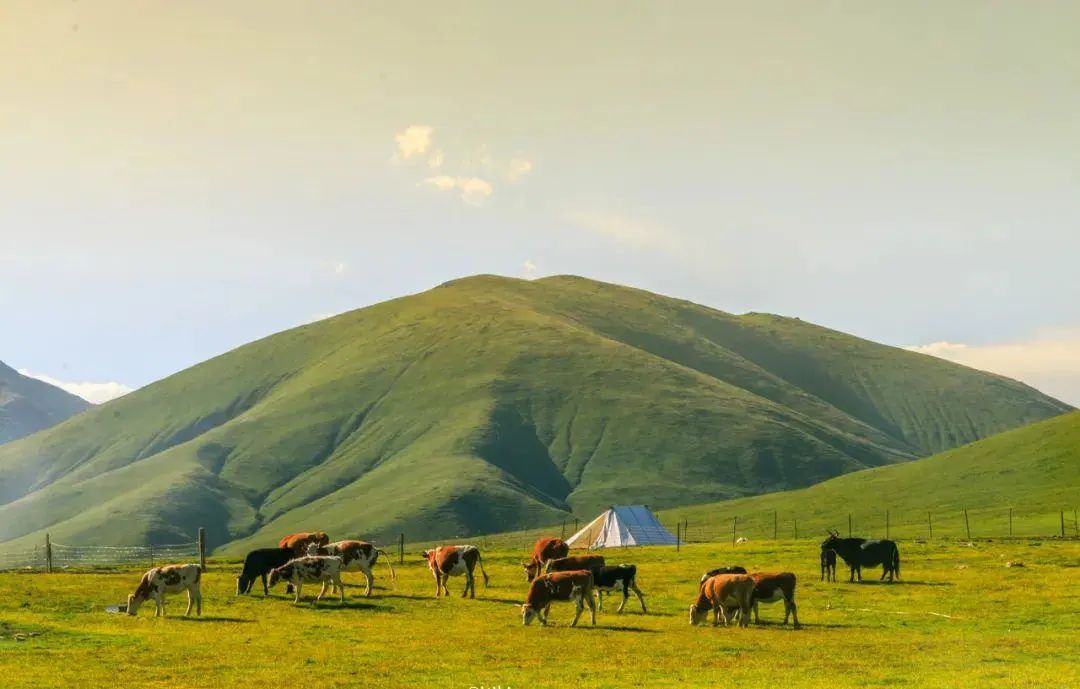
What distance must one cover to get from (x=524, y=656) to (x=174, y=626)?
11644mm

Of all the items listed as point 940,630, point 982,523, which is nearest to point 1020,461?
point 982,523

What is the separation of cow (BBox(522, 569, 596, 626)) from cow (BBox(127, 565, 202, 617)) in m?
10.7

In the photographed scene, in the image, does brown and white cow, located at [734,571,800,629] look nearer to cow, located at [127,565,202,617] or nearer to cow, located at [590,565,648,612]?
cow, located at [590,565,648,612]

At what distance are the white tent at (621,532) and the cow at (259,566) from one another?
4633cm

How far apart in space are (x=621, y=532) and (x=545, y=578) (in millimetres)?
54275

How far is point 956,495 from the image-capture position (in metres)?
169

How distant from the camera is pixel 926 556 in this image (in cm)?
6394

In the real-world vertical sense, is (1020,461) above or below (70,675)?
above

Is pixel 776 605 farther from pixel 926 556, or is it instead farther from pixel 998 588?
pixel 926 556

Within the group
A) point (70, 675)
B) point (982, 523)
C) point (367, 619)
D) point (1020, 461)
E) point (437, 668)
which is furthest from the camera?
point (1020, 461)

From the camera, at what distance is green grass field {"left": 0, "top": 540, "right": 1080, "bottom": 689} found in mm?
23953

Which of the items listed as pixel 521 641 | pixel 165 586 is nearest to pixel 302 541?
pixel 165 586

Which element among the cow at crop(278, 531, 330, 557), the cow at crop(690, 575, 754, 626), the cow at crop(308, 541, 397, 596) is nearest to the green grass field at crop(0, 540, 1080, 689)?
the cow at crop(690, 575, 754, 626)

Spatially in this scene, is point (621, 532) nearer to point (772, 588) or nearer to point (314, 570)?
point (314, 570)
